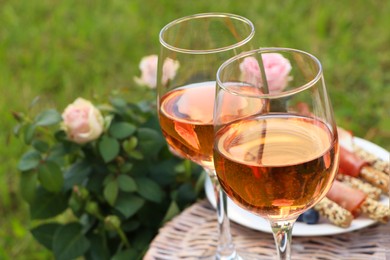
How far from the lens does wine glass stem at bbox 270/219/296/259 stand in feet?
3.60

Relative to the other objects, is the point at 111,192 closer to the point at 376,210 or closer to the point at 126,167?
the point at 126,167

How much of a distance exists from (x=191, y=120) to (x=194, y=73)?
10cm

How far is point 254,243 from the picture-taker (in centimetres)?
146

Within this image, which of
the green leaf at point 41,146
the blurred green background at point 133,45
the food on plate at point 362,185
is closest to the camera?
the food on plate at point 362,185

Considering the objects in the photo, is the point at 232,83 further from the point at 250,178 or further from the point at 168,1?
the point at 168,1

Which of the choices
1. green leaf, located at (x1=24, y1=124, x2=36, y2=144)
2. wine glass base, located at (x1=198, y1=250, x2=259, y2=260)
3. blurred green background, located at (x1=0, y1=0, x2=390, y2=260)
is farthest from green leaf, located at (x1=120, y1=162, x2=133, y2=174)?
blurred green background, located at (x1=0, y1=0, x2=390, y2=260)

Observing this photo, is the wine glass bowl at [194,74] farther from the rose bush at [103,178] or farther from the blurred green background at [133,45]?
the blurred green background at [133,45]

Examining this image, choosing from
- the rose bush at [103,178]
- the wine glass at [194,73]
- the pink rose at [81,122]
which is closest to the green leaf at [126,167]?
the rose bush at [103,178]

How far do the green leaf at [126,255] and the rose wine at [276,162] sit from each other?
0.75 m

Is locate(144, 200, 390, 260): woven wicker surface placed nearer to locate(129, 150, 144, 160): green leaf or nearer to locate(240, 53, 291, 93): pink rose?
locate(129, 150, 144, 160): green leaf

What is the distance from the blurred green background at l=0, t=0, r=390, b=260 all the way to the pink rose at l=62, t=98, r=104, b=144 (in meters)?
0.97

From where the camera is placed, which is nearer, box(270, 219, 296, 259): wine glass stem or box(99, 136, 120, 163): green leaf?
box(270, 219, 296, 259): wine glass stem

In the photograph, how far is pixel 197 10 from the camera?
3.28 m

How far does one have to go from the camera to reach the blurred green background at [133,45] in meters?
2.78
